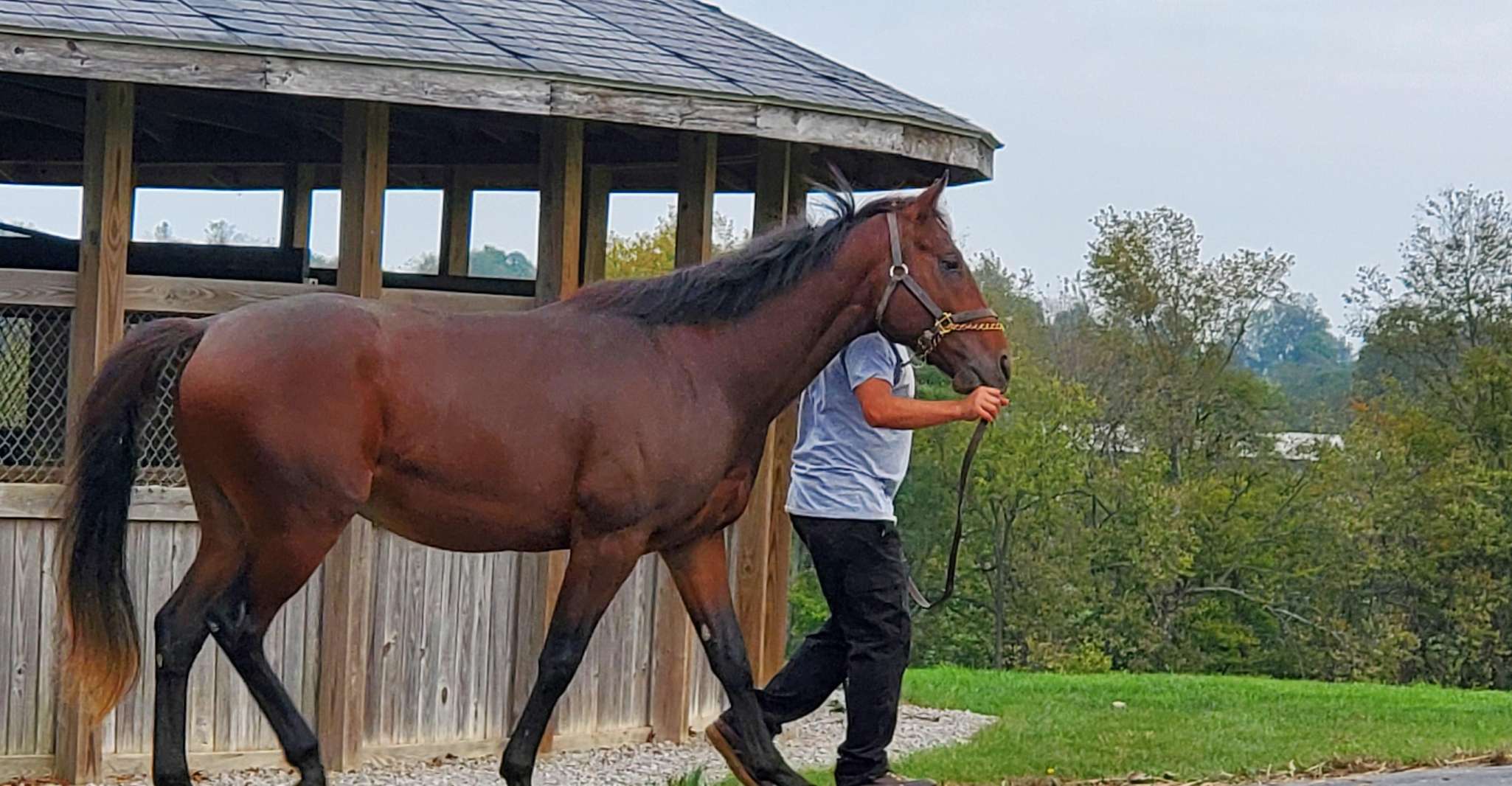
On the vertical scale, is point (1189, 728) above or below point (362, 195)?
below

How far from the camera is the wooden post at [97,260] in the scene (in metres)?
6.87

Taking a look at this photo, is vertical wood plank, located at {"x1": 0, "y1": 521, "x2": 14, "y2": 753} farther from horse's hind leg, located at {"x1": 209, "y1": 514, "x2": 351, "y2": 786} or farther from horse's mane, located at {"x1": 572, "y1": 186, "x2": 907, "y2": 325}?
horse's mane, located at {"x1": 572, "y1": 186, "x2": 907, "y2": 325}

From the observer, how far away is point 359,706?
24.2ft

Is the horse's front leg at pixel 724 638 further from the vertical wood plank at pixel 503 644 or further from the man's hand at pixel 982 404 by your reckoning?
the vertical wood plank at pixel 503 644

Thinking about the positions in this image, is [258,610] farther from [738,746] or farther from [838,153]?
[838,153]

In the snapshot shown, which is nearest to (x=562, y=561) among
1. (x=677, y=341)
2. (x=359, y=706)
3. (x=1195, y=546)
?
(x=359, y=706)

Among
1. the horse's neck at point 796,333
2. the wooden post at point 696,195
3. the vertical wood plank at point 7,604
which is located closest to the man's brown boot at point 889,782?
the horse's neck at point 796,333

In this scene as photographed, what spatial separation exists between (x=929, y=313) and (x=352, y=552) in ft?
9.12

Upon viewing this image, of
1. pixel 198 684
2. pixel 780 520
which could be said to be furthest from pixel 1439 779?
pixel 198 684

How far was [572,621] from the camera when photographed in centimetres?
560

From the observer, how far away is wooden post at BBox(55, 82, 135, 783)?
6.87m

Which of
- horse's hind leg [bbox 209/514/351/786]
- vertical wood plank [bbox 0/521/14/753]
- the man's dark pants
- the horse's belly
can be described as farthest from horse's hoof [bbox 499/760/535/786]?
vertical wood plank [bbox 0/521/14/753]

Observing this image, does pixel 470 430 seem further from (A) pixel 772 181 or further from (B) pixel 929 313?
(A) pixel 772 181

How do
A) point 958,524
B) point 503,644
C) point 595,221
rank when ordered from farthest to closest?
1. point 595,221
2. point 503,644
3. point 958,524
